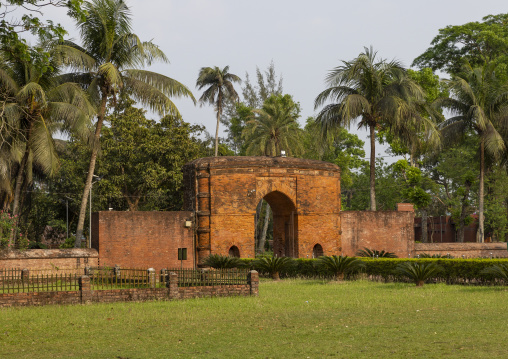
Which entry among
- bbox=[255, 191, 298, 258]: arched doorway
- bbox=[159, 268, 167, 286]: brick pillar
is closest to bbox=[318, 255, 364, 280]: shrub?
bbox=[255, 191, 298, 258]: arched doorway

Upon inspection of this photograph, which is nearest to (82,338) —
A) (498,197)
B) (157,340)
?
(157,340)

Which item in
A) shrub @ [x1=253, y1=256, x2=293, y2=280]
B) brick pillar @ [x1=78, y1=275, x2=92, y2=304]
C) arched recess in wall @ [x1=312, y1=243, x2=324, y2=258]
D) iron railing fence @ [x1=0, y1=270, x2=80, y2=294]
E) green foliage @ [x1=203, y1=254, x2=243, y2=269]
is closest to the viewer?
brick pillar @ [x1=78, y1=275, x2=92, y2=304]

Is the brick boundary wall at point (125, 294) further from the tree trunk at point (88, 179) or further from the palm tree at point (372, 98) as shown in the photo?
the palm tree at point (372, 98)

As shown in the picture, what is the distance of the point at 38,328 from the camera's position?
12062 mm

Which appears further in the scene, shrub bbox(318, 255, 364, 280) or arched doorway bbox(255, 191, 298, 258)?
arched doorway bbox(255, 191, 298, 258)

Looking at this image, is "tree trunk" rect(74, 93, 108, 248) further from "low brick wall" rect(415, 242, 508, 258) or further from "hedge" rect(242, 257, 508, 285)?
"low brick wall" rect(415, 242, 508, 258)

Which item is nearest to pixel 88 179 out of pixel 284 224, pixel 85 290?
Result: pixel 284 224

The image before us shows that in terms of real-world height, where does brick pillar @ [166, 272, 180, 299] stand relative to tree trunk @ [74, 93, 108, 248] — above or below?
below

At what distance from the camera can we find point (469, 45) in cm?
4400

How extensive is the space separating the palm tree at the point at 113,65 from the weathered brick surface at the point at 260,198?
129 inches

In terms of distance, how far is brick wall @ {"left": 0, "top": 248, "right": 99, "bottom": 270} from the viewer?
21.9 meters

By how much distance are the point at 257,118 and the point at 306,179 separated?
14.9 metres

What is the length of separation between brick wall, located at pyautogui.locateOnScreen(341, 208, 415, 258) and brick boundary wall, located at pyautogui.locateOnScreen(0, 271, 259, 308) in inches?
500

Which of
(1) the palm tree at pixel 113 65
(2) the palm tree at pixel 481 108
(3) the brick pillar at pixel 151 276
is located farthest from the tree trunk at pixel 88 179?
(2) the palm tree at pixel 481 108
